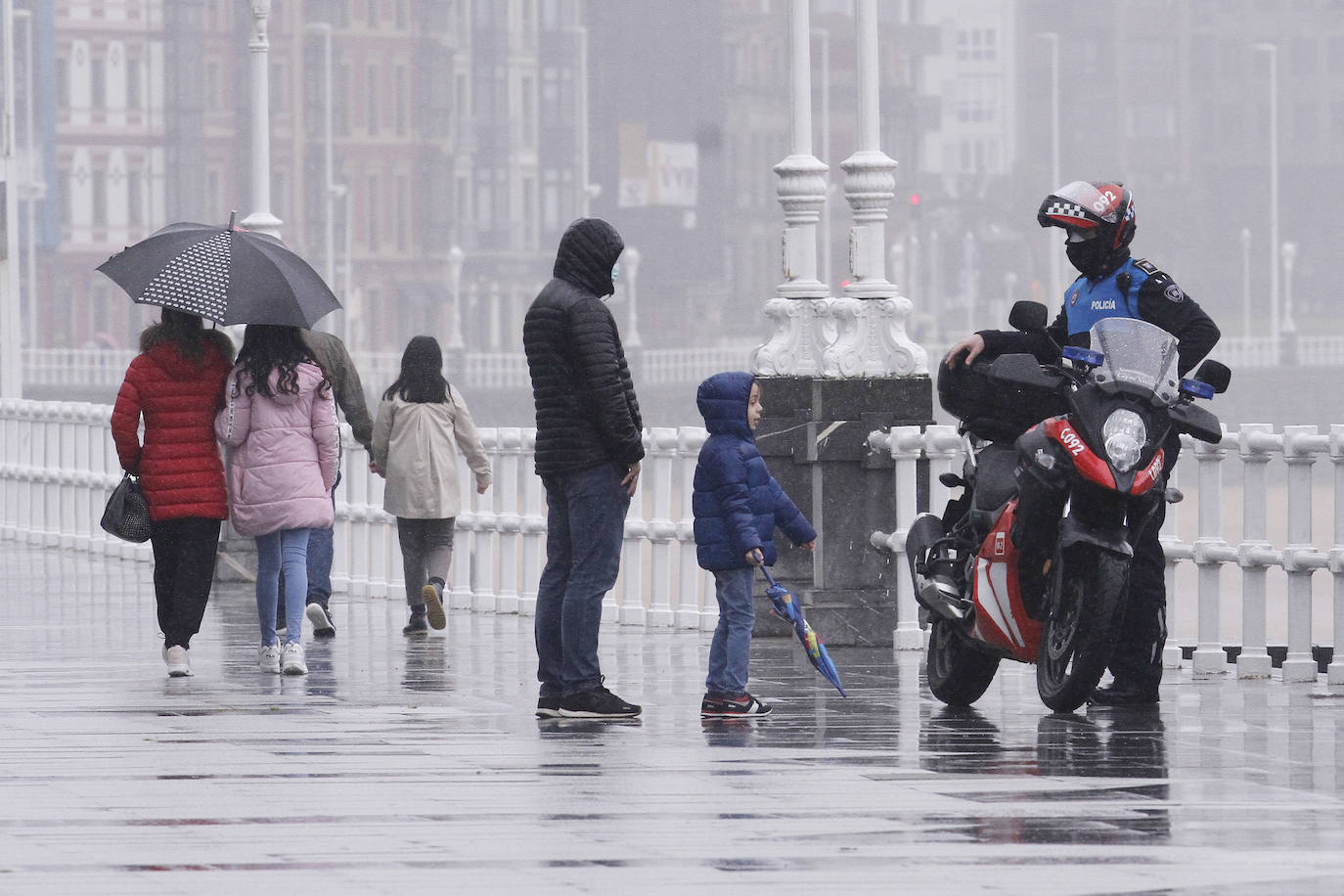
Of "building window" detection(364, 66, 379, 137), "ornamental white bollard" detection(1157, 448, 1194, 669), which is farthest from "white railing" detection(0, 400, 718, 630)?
"building window" detection(364, 66, 379, 137)

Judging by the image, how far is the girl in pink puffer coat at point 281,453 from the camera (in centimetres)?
1072

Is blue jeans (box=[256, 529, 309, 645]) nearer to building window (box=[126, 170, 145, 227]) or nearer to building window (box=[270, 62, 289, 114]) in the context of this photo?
building window (box=[270, 62, 289, 114])

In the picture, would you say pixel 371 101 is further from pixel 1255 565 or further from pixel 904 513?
pixel 1255 565

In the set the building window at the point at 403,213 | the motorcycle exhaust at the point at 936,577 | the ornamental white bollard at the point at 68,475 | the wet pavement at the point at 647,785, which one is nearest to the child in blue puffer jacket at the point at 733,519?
the wet pavement at the point at 647,785

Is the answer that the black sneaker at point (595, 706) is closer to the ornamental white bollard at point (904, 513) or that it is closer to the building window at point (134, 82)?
the ornamental white bollard at point (904, 513)

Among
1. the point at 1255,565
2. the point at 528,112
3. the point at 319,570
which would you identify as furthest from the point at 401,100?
the point at 1255,565

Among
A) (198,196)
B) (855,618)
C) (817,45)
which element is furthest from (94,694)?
(817,45)

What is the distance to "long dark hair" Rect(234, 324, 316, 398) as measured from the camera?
10.7 meters

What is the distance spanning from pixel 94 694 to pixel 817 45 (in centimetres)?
10195

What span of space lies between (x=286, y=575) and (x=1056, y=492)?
12.0ft

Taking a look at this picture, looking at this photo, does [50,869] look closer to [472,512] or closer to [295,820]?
[295,820]

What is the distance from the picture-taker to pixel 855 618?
1229 cm

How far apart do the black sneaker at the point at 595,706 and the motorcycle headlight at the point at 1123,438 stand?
186 centimetres

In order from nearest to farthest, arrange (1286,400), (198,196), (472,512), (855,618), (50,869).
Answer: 1. (50,869)
2. (855,618)
3. (472,512)
4. (1286,400)
5. (198,196)
